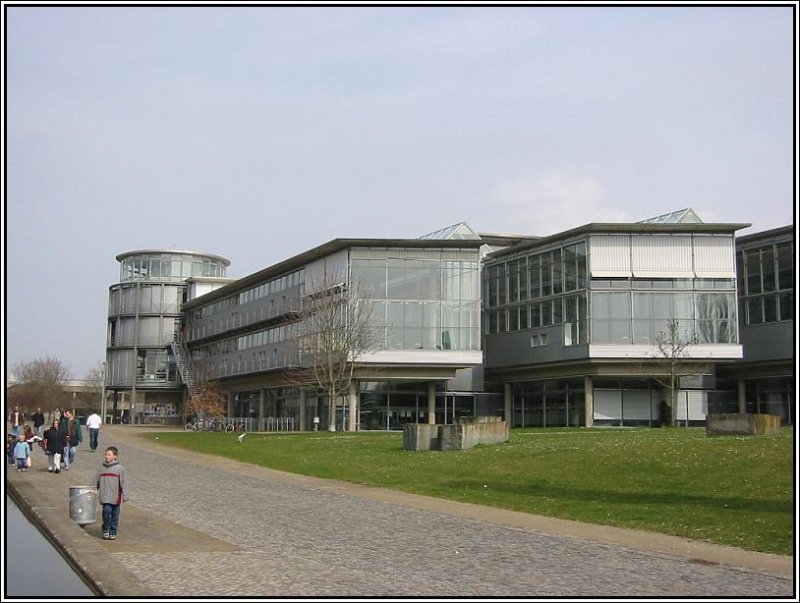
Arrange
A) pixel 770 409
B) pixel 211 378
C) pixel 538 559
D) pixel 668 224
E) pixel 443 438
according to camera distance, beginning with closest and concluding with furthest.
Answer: pixel 538 559 < pixel 443 438 < pixel 668 224 < pixel 770 409 < pixel 211 378

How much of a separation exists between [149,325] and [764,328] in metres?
63.0

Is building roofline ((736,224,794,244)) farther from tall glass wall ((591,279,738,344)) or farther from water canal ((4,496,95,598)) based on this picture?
water canal ((4,496,95,598))

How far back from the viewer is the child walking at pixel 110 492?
14.4 m

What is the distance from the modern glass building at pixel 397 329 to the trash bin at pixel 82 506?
138 ft

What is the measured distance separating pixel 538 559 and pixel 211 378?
77905 millimetres

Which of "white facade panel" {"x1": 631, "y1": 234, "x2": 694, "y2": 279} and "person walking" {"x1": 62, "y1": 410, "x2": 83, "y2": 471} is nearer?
"person walking" {"x1": 62, "y1": 410, "x2": 83, "y2": 471}

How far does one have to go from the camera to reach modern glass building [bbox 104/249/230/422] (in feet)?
340

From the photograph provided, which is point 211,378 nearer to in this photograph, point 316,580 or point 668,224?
point 668,224

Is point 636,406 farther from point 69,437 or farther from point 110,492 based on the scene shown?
point 110,492

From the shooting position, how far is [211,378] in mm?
88375

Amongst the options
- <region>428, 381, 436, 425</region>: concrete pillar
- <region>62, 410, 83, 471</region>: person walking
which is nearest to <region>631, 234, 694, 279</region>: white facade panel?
<region>428, 381, 436, 425</region>: concrete pillar

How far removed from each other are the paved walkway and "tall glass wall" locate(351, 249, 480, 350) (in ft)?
145

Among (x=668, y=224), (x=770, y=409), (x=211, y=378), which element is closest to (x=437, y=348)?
(x=668, y=224)

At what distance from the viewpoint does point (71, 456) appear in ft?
105
